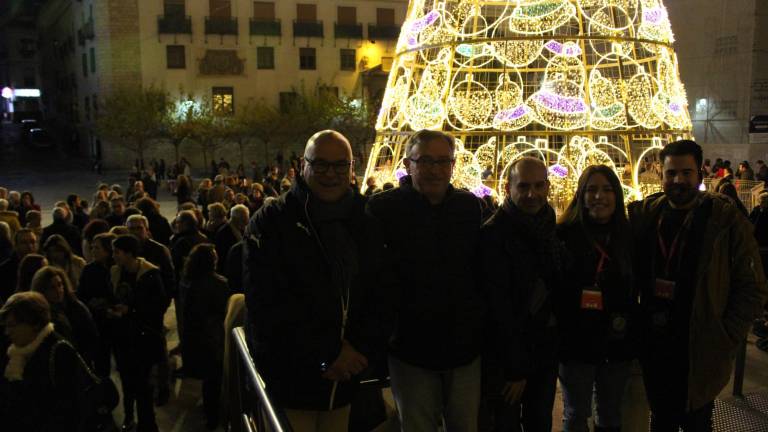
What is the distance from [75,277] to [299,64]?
3342 cm

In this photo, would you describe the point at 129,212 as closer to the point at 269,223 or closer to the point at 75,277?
the point at 75,277

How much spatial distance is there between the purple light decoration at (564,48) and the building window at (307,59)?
31774 millimetres

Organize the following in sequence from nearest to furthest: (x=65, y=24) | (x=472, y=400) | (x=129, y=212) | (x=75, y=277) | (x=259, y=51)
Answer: (x=472, y=400), (x=75, y=277), (x=129, y=212), (x=259, y=51), (x=65, y=24)

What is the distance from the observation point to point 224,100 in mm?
36625

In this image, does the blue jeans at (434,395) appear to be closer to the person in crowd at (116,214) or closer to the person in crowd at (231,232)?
the person in crowd at (231,232)

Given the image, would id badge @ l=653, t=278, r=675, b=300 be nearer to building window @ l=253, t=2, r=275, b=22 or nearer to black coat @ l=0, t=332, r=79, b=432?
black coat @ l=0, t=332, r=79, b=432

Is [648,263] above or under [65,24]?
under

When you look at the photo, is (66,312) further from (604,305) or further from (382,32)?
(382,32)

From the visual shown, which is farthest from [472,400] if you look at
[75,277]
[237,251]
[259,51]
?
[259,51]

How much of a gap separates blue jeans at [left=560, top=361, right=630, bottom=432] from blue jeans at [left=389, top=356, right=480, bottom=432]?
2.13ft

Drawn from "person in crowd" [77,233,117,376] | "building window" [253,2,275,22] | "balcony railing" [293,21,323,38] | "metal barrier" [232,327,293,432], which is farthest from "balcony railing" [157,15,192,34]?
"metal barrier" [232,327,293,432]

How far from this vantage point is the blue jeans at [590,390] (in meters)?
3.30

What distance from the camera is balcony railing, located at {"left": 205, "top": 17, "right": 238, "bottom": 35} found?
35375 millimetres

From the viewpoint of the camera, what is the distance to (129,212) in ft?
26.5
